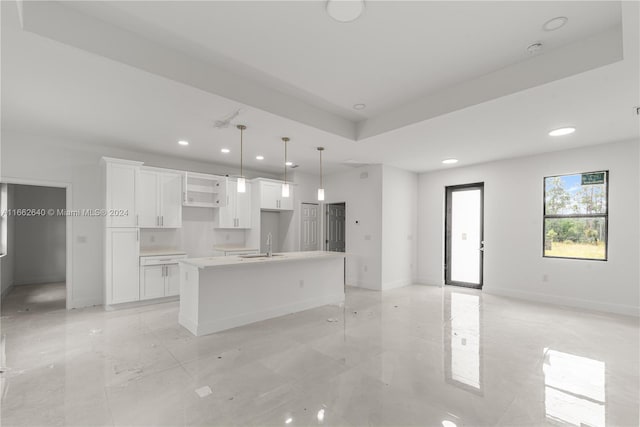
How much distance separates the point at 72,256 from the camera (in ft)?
15.7

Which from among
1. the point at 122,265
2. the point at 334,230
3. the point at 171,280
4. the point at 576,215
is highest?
the point at 576,215

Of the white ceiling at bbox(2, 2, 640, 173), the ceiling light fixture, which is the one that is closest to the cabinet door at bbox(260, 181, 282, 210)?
the white ceiling at bbox(2, 2, 640, 173)

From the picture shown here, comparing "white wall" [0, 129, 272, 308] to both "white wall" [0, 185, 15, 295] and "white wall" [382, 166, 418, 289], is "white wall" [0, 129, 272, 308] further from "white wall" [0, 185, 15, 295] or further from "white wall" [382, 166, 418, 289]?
"white wall" [382, 166, 418, 289]

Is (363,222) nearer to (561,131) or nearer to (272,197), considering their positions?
(272,197)

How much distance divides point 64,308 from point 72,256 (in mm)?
850

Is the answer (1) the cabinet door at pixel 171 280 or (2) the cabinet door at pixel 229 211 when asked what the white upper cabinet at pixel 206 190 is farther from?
(1) the cabinet door at pixel 171 280

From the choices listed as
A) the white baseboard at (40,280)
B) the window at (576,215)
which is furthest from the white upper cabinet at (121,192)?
the window at (576,215)

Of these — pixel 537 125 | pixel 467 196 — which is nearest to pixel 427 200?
pixel 467 196

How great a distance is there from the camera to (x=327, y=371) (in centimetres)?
270

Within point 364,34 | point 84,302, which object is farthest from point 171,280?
point 364,34

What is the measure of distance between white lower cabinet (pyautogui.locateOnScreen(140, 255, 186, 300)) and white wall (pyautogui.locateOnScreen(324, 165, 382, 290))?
134 inches

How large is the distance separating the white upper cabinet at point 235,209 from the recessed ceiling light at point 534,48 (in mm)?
5148

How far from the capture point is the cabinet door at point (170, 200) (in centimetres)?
525

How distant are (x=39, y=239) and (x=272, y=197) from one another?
5.71 metres
